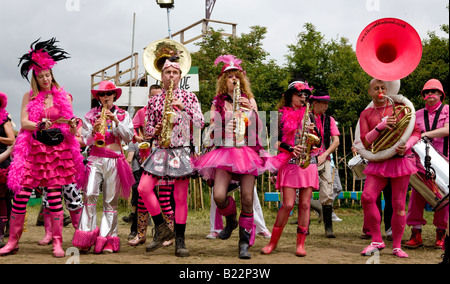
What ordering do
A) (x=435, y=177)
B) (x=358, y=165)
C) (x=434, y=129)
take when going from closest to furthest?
1. (x=435, y=177)
2. (x=434, y=129)
3. (x=358, y=165)

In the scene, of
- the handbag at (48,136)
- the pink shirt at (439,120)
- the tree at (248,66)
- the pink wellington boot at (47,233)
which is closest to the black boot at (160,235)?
the handbag at (48,136)

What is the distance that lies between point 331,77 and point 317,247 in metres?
13.9

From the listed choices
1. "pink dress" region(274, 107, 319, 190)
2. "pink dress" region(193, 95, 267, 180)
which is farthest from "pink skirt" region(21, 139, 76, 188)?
"pink dress" region(274, 107, 319, 190)

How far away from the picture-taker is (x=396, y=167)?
495 centimetres

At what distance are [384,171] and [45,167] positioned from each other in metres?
3.67

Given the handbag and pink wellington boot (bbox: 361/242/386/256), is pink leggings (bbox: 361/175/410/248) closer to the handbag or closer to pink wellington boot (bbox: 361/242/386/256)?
pink wellington boot (bbox: 361/242/386/256)

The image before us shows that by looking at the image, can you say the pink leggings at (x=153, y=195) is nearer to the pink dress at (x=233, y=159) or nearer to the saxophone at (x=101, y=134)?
the pink dress at (x=233, y=159)

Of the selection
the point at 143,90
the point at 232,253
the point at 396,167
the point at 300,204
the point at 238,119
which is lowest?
the point at 232,253

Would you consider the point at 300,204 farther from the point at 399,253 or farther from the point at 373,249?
the point at 399,253

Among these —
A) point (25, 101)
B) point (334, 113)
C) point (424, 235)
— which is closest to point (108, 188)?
point (25, 101)

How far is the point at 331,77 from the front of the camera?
731 inches

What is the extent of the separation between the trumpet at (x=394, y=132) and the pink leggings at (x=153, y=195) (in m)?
2.15

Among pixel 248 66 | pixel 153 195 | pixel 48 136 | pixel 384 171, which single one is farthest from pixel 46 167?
pixel 248 66
